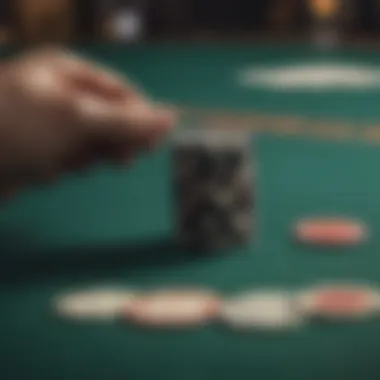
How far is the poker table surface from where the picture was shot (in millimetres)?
821

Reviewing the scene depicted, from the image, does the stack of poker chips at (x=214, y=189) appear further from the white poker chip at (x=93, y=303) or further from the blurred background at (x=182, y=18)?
the blurred background at (x=182, y=18)

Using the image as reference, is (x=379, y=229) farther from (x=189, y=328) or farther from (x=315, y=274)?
(x=189, y=328)

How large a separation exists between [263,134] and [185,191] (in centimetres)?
67

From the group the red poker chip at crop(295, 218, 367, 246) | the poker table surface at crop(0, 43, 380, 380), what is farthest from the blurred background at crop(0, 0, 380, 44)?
the red poker chip at crop(295, 218, 367, 246)

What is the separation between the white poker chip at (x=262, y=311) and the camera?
2.95 feet

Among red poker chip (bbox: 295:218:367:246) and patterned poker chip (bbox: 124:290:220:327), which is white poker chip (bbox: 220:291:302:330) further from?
red poker chip (bbox: 295:218:367:246)

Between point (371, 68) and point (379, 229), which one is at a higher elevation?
point (371, 68)

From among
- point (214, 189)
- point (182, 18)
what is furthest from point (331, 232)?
point (182, 18)

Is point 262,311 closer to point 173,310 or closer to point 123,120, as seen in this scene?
point 173,310

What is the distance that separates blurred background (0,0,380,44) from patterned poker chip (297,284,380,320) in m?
2.95

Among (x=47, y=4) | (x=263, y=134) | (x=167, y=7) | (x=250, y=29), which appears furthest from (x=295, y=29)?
(x=263, y=134)

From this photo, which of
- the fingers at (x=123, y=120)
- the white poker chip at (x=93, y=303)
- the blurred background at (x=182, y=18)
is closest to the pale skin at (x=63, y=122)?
the fingers at (x=123, y=120)

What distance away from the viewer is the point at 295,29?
408 cm

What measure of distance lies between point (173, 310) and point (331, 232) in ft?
0.86
